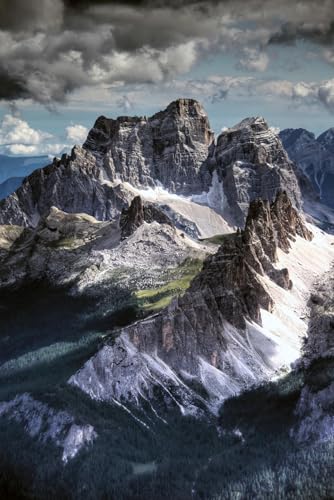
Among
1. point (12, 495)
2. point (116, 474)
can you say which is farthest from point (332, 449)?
point (12, 495)

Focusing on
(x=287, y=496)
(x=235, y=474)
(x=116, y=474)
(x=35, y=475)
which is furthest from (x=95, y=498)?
(x=287, y=496)

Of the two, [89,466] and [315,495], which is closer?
[315,495]

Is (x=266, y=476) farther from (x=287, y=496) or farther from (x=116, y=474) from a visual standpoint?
(x=116, y=474)

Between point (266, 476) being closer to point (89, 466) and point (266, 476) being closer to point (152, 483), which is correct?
point (152, 483)

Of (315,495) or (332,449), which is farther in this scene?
(332,449)

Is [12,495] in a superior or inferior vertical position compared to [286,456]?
inferior

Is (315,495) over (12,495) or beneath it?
over

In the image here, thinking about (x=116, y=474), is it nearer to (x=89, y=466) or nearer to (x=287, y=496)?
(x=89, y=466)

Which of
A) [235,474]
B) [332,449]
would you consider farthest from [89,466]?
[332,449]
